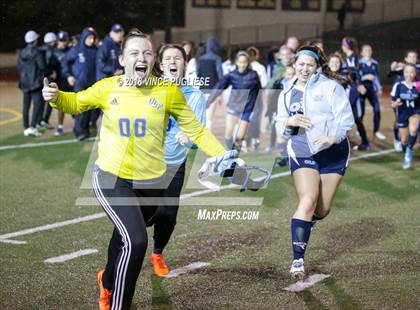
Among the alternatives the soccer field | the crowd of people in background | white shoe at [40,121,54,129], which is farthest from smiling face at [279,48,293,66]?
white shoe at [40,121,54,129]

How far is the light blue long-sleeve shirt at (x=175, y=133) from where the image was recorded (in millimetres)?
7129

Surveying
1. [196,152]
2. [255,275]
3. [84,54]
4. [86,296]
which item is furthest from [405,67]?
[86,296]

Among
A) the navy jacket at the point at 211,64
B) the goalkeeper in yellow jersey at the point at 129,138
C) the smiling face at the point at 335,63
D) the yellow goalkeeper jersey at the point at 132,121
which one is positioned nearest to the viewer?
the goalkeeper in yellow jersey at the point at 129,138

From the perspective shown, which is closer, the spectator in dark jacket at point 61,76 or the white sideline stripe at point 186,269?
the white sideline stripe at point 186,269

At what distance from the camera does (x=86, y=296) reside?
6.53m

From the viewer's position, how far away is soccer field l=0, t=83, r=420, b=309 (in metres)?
6.53

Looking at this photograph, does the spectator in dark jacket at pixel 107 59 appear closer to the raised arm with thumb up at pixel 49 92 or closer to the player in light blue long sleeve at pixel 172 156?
the player in light blue long sleeve at pixel 172 156

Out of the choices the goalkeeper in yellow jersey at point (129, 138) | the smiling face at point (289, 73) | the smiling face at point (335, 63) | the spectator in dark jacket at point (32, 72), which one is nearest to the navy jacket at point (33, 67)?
the spectator in dark jacket at point (32, 72)

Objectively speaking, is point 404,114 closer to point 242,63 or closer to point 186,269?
point 242,63

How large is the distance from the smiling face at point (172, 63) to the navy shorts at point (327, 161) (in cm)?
130

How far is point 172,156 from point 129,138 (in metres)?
1.41

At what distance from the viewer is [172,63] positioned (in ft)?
23.8

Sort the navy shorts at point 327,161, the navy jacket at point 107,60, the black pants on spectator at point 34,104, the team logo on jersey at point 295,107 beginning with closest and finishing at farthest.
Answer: the navy shorts at point 327,161 → the team logo on jersey at point 295,107 → the navy jacket at point 107,60 → the black pants on spectator at point 34,104

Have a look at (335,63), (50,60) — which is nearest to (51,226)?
(335,63)
